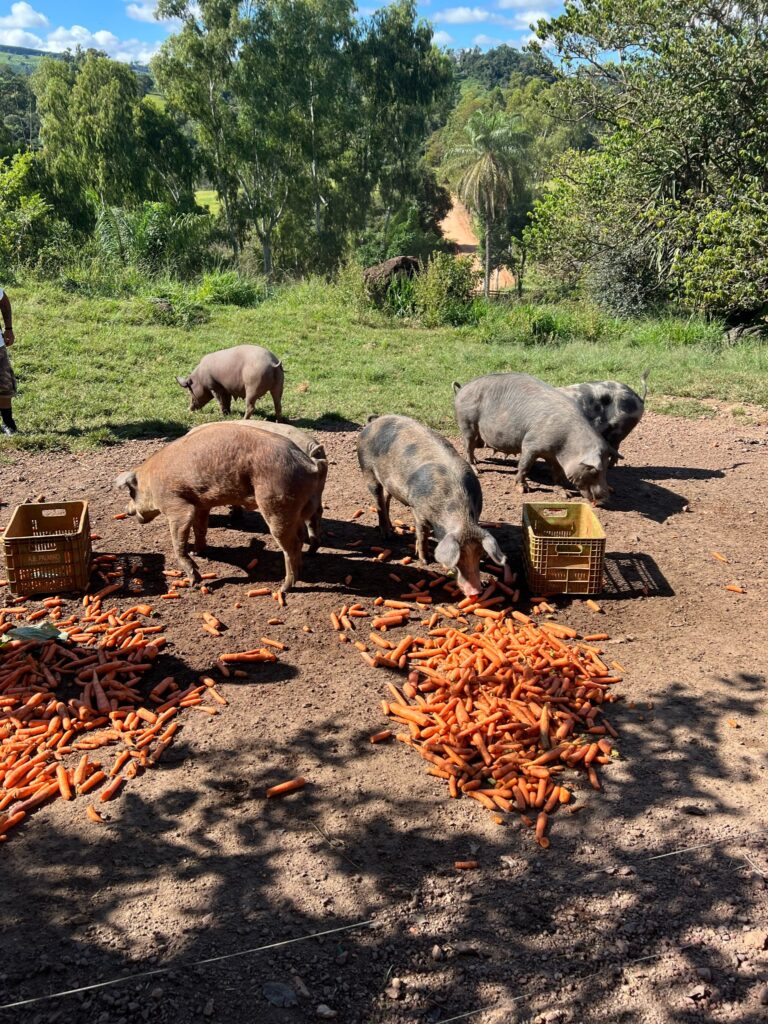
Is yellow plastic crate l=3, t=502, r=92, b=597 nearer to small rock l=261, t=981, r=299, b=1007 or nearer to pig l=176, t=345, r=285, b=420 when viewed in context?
small rock l=261, t=981, r=299, b=1007

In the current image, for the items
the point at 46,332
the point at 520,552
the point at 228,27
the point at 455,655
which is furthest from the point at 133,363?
the point at 228,27

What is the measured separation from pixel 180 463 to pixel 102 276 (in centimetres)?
1722

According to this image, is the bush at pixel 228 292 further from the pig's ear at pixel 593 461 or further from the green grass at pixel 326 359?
the pig's ear at pixel 593 461

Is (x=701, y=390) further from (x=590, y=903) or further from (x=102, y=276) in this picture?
(x=102, y=276)

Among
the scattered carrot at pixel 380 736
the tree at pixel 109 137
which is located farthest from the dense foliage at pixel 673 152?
the tree at pixel 109 137

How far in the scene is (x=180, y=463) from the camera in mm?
6871

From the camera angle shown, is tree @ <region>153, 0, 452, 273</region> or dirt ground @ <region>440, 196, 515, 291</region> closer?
tree @ <region>153, 0, 452, 273</region>

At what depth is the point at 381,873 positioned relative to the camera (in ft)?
13.0

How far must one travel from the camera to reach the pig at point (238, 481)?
21.4 ft

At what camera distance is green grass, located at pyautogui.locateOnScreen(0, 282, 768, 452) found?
12.2 metres

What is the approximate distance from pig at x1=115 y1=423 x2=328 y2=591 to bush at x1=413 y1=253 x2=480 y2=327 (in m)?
14.9

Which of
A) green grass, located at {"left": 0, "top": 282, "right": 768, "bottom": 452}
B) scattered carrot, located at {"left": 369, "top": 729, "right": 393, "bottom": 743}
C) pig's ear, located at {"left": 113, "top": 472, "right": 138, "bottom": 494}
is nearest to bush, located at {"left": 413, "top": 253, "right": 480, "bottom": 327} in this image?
green grass, located at {"left": 0, "top": 282, "right": 768, "bottom": 452}

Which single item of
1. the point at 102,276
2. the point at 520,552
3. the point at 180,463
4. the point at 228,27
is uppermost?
the point at 228,27

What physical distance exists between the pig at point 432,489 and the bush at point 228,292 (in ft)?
49.2
